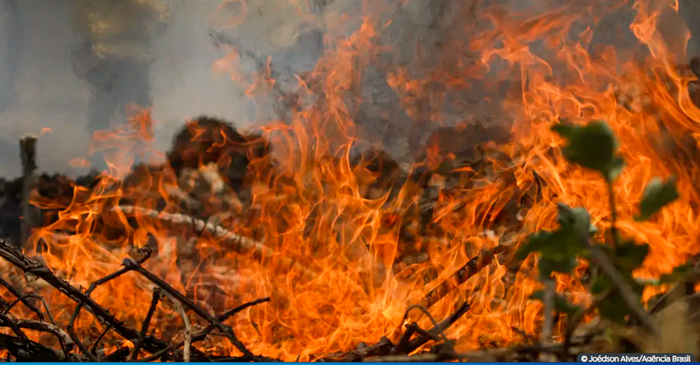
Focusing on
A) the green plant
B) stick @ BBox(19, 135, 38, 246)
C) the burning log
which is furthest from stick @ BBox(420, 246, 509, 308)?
stick @ BBox(19, 135, 38, 246)

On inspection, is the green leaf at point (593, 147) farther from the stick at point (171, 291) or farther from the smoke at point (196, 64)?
the smoke at point (196, 64)

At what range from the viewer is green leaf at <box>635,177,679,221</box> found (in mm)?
193

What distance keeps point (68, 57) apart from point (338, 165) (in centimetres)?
70

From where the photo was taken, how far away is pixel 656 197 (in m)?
0.20

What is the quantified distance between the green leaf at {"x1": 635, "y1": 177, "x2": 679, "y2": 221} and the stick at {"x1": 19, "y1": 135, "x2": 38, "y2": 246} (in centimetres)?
135

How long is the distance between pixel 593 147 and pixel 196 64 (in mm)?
1204

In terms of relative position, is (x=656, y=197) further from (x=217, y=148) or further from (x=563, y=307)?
(x=217, y=148)

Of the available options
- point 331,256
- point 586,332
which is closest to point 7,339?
point 586,332

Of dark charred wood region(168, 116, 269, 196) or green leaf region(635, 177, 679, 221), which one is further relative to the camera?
dark charred wood region(168, 116, 269, 196)

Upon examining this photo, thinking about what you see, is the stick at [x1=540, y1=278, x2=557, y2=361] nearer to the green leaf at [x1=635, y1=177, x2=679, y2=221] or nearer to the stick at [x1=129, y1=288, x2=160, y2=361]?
the green leaf at [x1=635, y1=177, x2=679, y2=221]

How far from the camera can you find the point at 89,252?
1.34 m

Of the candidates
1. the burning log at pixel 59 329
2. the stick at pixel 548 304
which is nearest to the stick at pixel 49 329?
the burning log at pixel 59 329

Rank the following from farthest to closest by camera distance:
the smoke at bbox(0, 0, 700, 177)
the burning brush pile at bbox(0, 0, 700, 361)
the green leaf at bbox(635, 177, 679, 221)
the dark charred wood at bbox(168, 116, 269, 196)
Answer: the dark charred wood at bbox(168, 116, 269, 196), the smoke at bbox(0, 0, 700, 177), the burning brush pile at bbox(0, 0, 700, 361), the green leaf at bbox(635, 177, 679, 221)

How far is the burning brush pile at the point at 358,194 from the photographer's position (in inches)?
43.0
